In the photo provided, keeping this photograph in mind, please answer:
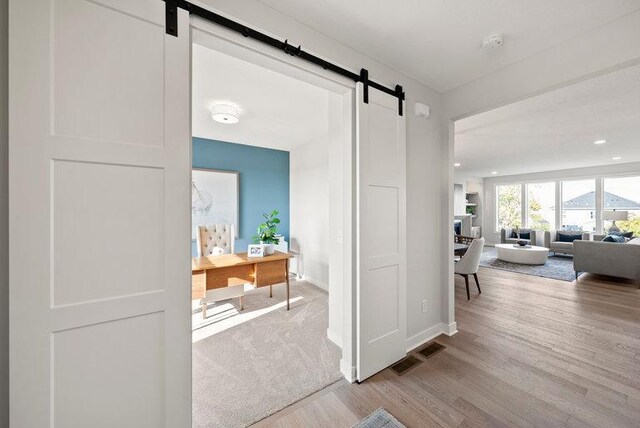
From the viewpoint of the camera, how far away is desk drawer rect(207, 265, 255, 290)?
2713 millimetres

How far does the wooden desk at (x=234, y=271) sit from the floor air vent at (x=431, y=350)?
167 centimetres

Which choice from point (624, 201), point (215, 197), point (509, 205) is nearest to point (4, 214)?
point (215, 197)

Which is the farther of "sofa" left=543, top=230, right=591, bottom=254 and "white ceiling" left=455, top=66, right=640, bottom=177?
"sofa" left=543, top=230, right=591, bottom=254

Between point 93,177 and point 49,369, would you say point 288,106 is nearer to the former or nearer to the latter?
point 93,177

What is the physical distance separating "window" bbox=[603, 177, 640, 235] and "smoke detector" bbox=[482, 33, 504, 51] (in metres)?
8.20

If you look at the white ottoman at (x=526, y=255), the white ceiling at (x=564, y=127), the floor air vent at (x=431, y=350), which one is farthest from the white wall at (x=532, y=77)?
the white ottoman at (x=526, y=255)

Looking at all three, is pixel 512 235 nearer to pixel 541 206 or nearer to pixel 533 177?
pixel 541 206

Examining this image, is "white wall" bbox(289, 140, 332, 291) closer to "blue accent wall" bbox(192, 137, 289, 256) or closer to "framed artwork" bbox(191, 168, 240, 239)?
"blue accent wall" bbox(192, 137, 289, 256)

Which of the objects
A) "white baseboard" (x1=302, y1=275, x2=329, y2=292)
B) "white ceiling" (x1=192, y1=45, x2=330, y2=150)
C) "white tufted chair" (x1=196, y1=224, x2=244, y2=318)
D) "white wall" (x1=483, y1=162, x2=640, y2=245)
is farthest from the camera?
"white wall" (x1=483, y1=162, x2=640, y2=245)

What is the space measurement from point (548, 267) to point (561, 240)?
2224mm

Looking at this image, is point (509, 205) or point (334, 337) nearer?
point (334, 337)

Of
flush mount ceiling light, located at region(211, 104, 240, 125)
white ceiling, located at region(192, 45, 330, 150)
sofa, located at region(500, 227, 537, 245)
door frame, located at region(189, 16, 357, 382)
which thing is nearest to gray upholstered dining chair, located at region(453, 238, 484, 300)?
door frame, located at region(189, 16, 357, 382)

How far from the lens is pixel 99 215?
40.9 inches

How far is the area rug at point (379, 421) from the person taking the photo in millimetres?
1519
